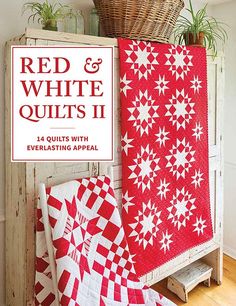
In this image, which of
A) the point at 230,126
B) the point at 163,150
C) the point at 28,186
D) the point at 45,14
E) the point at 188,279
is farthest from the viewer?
the point at 230,126

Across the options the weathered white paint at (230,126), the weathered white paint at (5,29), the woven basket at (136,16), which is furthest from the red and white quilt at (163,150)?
the weathered white paint at (230,126)

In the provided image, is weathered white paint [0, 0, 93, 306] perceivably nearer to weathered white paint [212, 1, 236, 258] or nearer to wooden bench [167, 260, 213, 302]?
wooden bench [167, 260, 213, 302]

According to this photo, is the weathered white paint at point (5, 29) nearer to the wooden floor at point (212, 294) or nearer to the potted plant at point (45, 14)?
the potted plant at point (45, 14)

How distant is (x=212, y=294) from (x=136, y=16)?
75.4 inches

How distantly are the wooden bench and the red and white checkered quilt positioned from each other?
27.1 inches

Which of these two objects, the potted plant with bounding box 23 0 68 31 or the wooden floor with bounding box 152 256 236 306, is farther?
the wooden floor with bounding box 152 256 236 306

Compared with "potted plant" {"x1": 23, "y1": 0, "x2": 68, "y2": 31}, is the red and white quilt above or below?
below

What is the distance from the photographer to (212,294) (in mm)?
2344

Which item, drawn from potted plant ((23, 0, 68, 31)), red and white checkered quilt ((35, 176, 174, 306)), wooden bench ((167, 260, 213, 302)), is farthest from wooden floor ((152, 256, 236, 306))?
potted plant ((23, 0, 68, 31))

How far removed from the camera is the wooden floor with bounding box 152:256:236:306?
2.25 metres

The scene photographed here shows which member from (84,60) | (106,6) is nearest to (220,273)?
(84,60)

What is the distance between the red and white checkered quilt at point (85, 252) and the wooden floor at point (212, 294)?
767 mm

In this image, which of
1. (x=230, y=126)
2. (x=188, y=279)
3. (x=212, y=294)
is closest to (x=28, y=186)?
(x=188, y=279)

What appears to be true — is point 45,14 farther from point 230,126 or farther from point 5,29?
point 230,126
